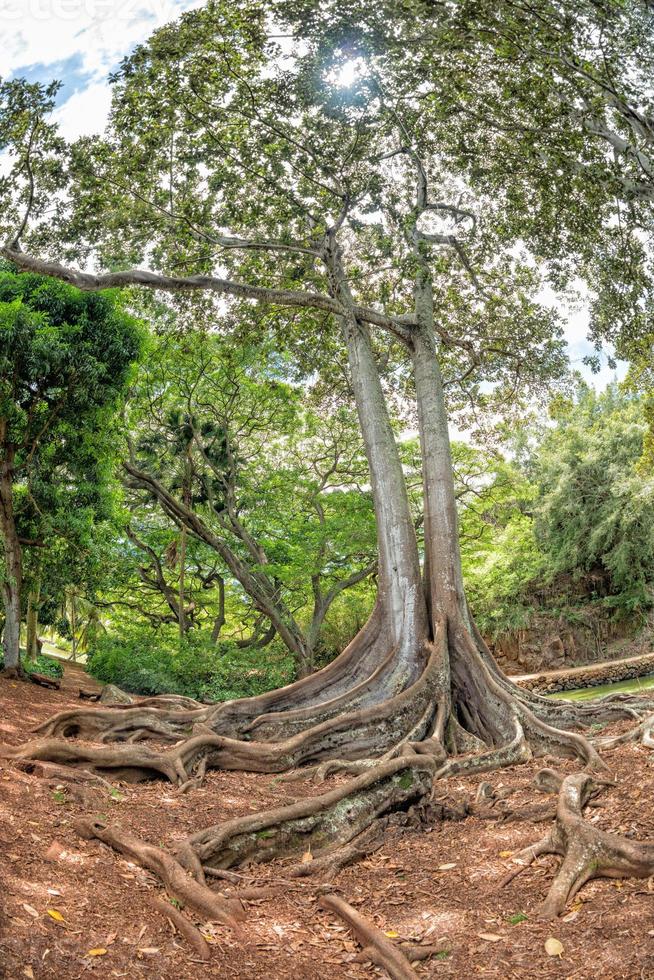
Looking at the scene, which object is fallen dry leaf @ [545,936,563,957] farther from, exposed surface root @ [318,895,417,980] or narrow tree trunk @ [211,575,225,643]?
narrow tree trunk @ [211,575,225,643]

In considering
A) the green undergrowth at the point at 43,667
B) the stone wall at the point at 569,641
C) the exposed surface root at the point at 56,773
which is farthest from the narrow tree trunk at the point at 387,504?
the stone wall at the point at 569,641

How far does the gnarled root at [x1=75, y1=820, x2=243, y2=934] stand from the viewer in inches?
155

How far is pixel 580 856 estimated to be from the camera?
4543 mm

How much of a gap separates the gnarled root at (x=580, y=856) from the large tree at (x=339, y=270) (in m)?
1.55

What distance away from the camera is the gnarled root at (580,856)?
4.30 meters

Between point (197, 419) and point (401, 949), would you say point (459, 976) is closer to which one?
point (401, 949)

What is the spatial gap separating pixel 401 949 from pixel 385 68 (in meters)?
9.66

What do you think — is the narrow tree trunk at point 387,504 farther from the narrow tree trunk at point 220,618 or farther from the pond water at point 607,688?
the pond water at point 607,688

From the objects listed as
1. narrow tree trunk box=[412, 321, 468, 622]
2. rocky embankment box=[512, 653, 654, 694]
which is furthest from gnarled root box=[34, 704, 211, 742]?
rocky embankment box=[512, 653, 654, 694]

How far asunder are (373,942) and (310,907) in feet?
1.93

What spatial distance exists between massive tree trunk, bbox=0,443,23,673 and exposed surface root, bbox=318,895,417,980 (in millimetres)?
9329

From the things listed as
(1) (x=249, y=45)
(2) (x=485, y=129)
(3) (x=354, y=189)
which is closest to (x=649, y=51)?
(2) (x=485, y=129)

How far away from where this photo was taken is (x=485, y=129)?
10164 millimetres

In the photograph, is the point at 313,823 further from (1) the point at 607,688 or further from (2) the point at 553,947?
(1) the point at 607,688
